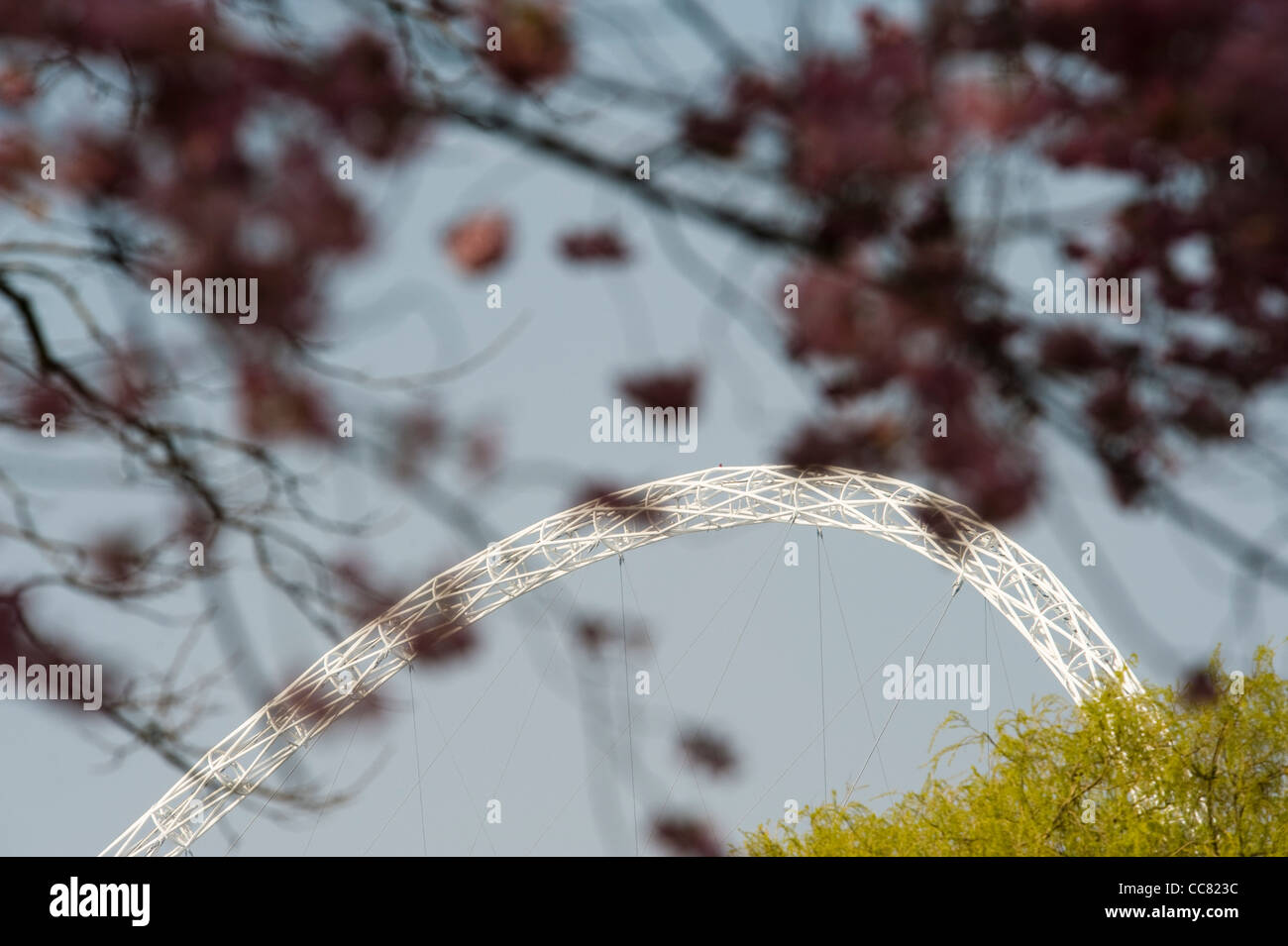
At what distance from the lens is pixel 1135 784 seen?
16438 mm

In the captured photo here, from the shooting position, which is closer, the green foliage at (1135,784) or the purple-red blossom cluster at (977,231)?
the purple-red blossom cluster at (977,231)

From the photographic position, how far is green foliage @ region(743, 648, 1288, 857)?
Result: 50.5 ft

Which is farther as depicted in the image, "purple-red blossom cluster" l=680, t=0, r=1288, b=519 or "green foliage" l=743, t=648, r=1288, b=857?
"green foliage" l=743, t=648, r=1288, b=857

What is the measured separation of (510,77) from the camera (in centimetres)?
273

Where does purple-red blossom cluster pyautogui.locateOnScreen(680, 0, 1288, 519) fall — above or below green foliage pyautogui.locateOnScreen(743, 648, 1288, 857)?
above

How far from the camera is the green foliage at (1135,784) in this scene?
15406 mm

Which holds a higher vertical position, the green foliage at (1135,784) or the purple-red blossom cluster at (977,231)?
the purple-red blossom cluster at (977,231)

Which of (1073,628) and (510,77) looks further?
(1073,628)

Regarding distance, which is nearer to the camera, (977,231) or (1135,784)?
(977,231)
